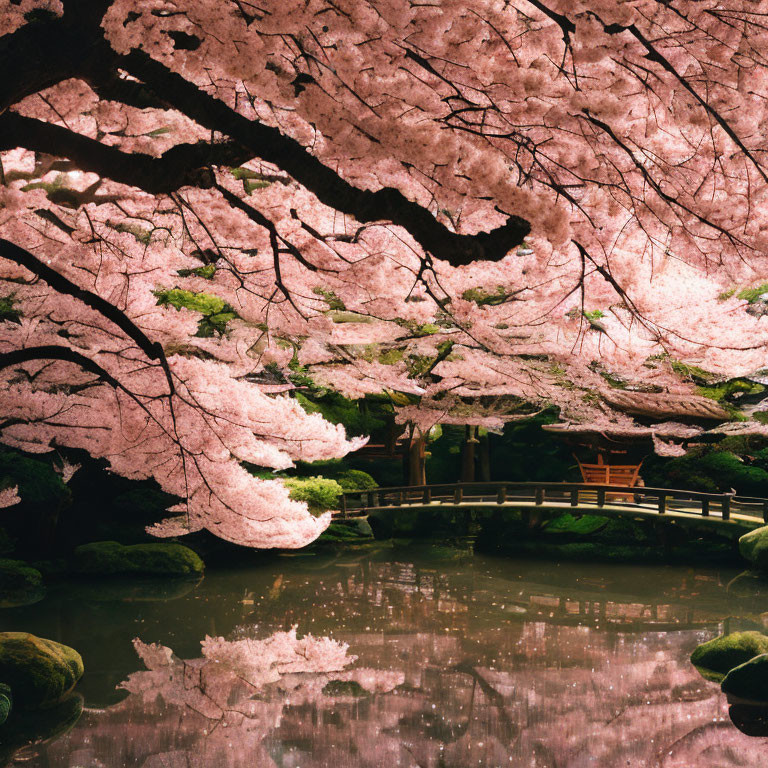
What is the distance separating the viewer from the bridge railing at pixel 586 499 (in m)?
16.9

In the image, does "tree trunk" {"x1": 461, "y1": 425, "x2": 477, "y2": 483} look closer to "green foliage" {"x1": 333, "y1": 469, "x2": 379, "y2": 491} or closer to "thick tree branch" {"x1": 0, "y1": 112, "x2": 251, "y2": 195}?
"green foliage" {"x1": 333, "y1": 469, "x2": 379, "y2": 491}

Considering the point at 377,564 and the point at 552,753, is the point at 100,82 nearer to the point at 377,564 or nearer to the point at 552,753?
the point at 552,753

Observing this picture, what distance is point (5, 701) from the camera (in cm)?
742

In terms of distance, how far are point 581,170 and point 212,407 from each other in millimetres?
4482

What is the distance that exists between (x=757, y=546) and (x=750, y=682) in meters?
6.92

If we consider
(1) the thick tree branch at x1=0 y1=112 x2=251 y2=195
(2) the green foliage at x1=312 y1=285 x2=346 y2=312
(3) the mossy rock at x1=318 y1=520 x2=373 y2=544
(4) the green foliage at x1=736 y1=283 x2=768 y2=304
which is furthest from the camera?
(3) the mossy rock at x1=318 y1=520 x2=373 y2=544

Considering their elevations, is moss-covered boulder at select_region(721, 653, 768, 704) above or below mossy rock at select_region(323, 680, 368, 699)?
above

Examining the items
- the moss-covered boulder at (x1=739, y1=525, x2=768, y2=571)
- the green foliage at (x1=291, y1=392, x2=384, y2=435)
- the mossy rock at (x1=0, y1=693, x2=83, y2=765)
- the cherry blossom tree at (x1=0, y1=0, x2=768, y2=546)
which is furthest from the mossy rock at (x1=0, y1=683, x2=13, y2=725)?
the moss-covered boulder at (x1=739, y1=525, x2=768, y2=571)

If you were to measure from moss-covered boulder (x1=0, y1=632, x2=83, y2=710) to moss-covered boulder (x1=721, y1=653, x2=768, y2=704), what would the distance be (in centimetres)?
746

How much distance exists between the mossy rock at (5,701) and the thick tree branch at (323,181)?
6.58m

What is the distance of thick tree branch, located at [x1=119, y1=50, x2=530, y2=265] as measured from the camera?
10.7 ft

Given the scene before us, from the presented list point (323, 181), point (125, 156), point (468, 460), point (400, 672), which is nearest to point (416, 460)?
point (468, 460)

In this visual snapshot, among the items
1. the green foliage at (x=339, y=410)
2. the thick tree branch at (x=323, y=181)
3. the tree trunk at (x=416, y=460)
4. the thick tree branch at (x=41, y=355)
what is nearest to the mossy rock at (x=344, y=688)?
the thick tree branch at (x=41, y=355)

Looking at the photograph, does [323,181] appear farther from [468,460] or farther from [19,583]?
[468,460]
